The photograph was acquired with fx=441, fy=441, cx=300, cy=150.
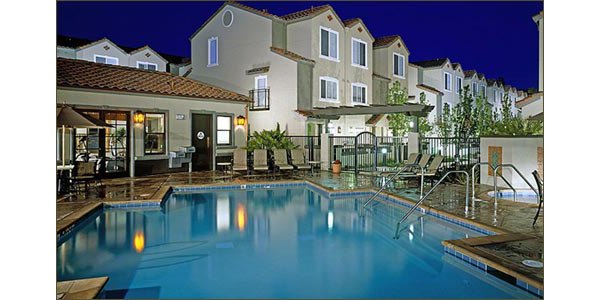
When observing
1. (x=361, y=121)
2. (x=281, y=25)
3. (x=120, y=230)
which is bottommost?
(x=120, y=230)

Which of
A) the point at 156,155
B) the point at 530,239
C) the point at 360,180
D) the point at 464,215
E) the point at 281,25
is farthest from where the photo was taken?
the point at 281,25

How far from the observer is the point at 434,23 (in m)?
46.5

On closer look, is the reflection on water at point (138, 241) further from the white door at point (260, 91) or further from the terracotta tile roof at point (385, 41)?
the terracotta tile roof at point (385, 41)

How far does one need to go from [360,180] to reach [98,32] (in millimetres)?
20676

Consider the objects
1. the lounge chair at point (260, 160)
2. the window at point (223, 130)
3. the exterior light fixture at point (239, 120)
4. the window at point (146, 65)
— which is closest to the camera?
the lounge chair at point (260, 160)

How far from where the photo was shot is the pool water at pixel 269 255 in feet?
16.9

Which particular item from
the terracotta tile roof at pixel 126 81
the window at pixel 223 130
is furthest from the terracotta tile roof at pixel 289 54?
the window at pixel 223 130

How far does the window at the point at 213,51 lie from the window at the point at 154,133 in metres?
8.40

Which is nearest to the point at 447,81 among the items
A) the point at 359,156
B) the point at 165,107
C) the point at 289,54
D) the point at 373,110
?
the point at 359,156

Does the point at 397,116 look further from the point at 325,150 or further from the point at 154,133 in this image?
the point at 154,133

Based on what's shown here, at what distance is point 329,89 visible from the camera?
76.1ft

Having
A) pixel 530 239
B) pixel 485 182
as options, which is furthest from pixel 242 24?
pixel 530 239

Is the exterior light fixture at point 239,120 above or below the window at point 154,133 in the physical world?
above
